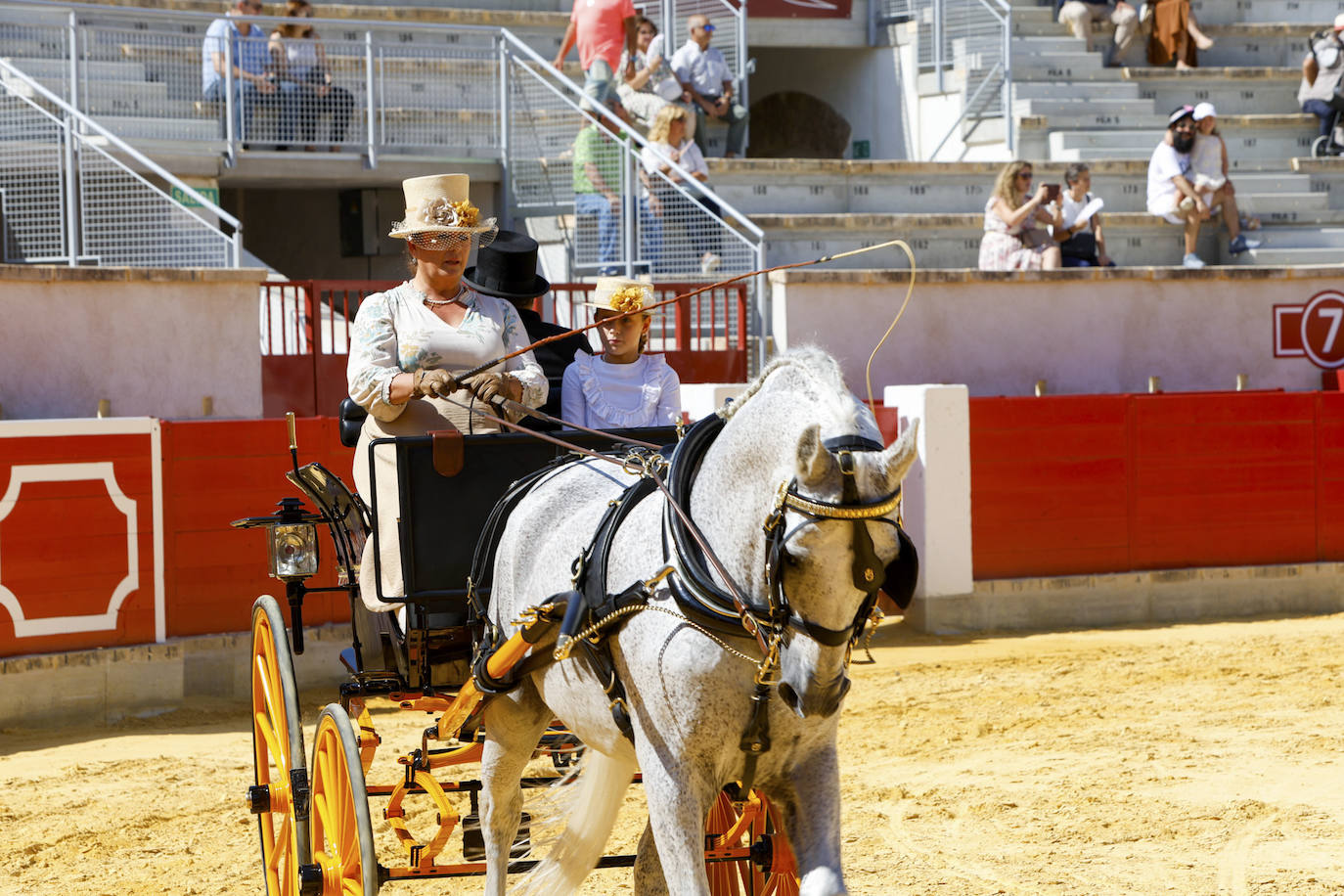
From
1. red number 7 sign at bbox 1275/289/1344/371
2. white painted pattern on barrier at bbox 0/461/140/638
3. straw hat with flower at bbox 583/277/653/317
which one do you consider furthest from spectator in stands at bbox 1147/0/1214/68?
straw hat with flower at bbox 583/277/653/317

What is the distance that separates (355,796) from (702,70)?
11429 millimetres

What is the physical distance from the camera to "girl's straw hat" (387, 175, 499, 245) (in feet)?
14.8

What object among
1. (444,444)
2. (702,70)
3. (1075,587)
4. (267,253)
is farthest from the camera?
(267,253)

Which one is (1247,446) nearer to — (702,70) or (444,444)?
(702,70)

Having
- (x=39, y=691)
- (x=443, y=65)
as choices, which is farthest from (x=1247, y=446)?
(x=39, y=691)

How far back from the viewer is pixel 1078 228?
42.5ft

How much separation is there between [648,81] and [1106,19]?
6.10 m

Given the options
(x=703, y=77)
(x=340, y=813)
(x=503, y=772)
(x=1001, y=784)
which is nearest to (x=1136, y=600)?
(x=1001, y=784)

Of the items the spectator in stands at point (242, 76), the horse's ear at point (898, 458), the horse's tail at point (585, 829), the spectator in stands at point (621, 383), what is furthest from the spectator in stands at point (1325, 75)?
the horse's ear at point (898, 458)

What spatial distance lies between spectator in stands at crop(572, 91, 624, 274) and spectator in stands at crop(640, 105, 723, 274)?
27 cm

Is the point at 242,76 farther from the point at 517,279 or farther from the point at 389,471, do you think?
the point at 389,471

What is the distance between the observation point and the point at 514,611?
402cm

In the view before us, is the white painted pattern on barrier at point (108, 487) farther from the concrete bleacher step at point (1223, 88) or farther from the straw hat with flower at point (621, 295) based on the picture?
the concrete bleacher step at point (1223, 88)

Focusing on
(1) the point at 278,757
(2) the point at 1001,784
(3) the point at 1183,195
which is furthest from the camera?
(3) the point at 1183,195
